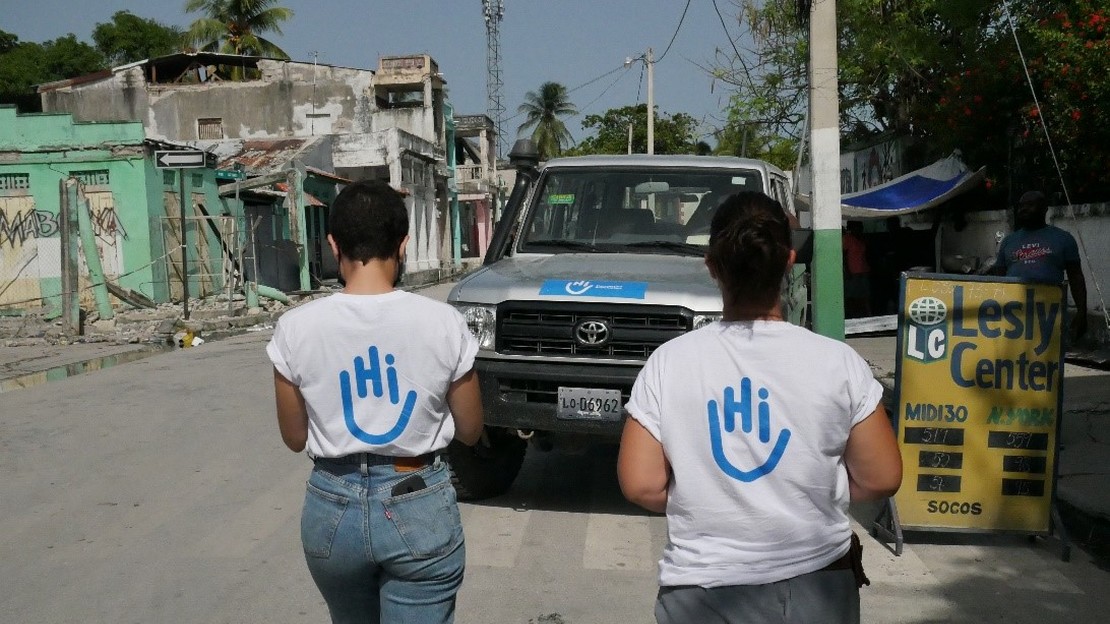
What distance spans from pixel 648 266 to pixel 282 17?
165ft

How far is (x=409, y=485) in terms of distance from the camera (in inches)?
113

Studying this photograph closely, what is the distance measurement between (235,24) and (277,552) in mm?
50903

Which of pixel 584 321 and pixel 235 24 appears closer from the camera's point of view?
pixel 584 321

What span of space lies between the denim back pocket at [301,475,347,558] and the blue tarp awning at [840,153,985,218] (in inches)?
594

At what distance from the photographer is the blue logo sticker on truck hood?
6018 millimetres

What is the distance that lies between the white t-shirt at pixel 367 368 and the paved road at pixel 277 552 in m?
2.15

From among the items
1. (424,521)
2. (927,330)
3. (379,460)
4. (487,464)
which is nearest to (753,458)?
(424,521)

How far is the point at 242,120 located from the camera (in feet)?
145

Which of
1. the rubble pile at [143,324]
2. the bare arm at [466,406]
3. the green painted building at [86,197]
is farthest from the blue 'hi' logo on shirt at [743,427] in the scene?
the green painted building at [86,197]

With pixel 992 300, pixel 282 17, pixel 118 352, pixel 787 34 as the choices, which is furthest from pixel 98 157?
pixel 282 17

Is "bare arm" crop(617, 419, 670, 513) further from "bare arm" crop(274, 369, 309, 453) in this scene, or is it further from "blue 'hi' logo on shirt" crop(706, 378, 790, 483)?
"bare arm" crop(274, 369, 309, 453)

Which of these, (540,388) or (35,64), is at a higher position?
(35,64)

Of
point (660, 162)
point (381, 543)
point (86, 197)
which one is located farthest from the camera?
point (86, 197)

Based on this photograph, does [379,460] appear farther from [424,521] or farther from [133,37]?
[133,37]
